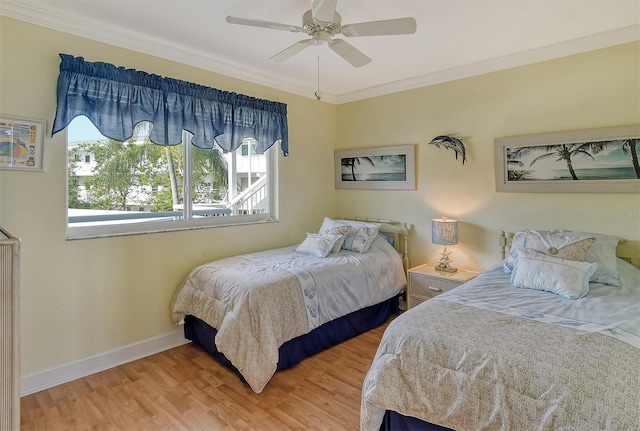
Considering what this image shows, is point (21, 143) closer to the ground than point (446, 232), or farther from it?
farther from it

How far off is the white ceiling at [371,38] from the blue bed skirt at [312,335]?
231 centimetres

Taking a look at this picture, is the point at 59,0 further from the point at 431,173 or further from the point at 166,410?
the point at 431,173

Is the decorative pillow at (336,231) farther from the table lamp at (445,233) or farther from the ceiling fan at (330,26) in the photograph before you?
the ceiling fan at (330,26)

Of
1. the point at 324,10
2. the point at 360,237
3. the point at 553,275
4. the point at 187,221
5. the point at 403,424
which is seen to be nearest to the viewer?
the point at 403,424

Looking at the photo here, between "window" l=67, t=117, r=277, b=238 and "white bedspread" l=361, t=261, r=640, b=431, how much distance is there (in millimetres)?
2290

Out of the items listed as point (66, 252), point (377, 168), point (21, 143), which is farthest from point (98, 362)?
point (377, 168)

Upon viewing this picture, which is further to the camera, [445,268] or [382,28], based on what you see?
[445,268]

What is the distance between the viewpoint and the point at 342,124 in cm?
Result: 449

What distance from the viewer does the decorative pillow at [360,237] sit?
3529 mm

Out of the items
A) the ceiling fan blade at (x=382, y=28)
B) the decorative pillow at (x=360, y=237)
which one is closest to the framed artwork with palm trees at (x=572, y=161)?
the decorative pillow at (x=360, y=237)

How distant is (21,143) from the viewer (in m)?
2.27

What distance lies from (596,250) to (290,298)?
225cm

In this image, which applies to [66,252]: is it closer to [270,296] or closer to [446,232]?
[270,296]

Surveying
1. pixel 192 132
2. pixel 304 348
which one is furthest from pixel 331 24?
pixel 304 348
